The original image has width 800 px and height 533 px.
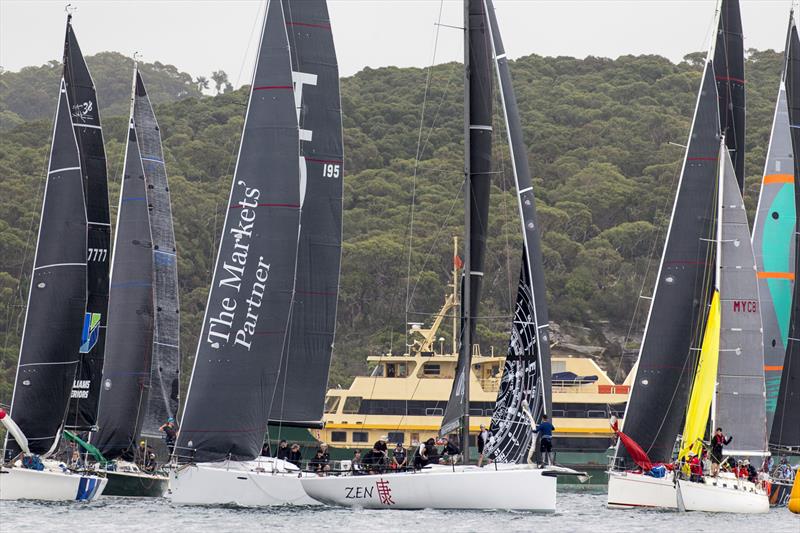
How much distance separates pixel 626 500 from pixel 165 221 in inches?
486

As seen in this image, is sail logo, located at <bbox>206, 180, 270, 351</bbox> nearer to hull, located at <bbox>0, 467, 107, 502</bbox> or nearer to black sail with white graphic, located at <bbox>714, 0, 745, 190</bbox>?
hull, located at <bbox>0, 467, 107, 502</bbox>

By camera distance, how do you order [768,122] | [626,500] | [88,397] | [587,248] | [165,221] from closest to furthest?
[626,500], [88,397], [165,221], [587,248], [768,122]

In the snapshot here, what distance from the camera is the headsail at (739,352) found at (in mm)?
29688

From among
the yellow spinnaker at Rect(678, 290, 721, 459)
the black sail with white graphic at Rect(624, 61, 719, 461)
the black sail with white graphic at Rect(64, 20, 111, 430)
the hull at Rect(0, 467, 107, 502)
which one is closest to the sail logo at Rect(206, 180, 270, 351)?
the hull at Rect(0, 467, 107, 502)

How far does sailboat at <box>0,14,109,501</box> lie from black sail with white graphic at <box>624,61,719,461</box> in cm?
1090

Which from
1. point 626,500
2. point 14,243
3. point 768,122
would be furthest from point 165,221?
point 768,122

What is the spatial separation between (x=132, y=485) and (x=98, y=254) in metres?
4.93

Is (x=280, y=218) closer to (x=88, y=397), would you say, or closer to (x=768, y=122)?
(x=88, y=397)

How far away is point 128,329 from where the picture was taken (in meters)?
32.7

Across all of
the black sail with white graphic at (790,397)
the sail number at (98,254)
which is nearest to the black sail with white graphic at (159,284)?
the sail number at (98,254)

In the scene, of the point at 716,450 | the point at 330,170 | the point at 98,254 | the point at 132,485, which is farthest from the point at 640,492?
the point at 98,254

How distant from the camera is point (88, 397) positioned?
31234 mm

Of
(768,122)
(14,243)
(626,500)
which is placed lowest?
(626,500)

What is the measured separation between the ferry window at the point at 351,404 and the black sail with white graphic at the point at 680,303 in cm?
1911
